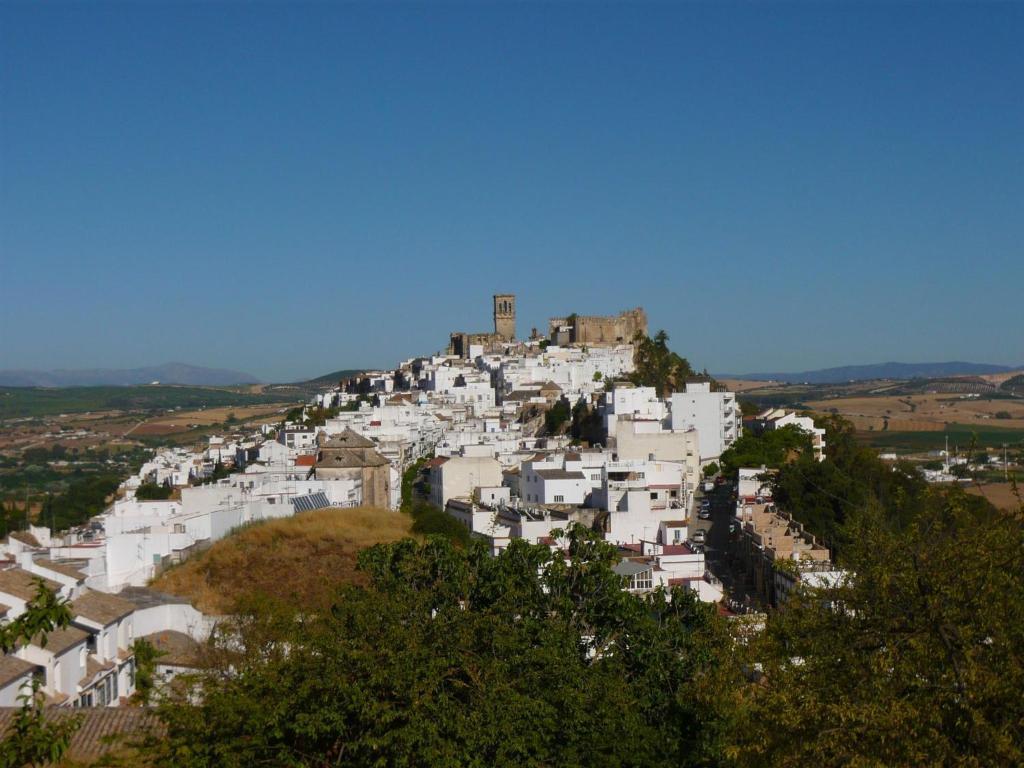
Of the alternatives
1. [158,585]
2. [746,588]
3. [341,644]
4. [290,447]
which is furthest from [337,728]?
[290,447]

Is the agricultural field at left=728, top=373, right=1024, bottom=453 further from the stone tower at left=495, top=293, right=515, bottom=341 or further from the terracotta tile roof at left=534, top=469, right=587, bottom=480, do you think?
the terracotta tile roof at left=534, top=469, right=587, bottom=480

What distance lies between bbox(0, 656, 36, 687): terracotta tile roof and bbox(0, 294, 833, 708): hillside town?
0.10ft

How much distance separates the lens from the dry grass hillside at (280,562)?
82.9ft

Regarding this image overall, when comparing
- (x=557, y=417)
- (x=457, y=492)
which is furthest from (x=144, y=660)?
Answer: (x=557, y=417)

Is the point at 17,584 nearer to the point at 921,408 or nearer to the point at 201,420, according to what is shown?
the point at 201,420

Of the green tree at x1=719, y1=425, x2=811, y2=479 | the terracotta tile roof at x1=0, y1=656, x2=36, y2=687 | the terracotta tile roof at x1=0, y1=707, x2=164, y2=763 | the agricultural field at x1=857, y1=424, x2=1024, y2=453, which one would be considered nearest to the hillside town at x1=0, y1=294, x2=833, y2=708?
the terracotta tile roof at x1=0, y1=656, x2=36, y2=687

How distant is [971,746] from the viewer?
910 cm

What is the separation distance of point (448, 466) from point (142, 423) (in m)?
120

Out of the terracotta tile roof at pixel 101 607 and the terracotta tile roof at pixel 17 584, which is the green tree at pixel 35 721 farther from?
the terracotta tile roof at pixel 101 607

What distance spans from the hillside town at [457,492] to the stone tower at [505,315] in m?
15.6

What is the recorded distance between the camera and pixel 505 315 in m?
93.9

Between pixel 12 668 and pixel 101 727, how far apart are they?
2393mm

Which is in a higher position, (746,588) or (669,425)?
(669,425)

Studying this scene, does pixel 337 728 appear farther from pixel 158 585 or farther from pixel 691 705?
pixel 158 585
